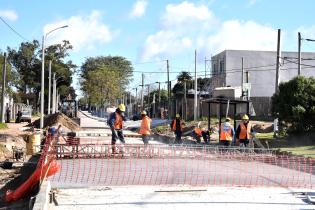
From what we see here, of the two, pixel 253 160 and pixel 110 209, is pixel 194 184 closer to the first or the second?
pixel 110 209

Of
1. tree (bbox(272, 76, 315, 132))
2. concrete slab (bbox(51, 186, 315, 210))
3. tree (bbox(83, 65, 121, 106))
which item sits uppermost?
tree (bbox(83, 65, 121, 106))

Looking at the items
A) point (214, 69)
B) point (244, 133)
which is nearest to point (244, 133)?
point (244, 133)

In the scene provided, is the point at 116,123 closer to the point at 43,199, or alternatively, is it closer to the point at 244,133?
the point at 244,133

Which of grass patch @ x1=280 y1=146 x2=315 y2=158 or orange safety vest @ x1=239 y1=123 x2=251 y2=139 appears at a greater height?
orange safety vest @ x1=239 y1=123 x2=251 y2=139

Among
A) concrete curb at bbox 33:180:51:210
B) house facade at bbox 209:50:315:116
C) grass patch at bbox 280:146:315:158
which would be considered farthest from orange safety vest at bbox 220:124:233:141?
house facade at bbox 209:50:315:116

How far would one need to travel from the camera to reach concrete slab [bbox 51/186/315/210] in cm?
965

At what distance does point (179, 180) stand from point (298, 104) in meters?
17.0

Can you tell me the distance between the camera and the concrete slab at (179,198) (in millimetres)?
9648

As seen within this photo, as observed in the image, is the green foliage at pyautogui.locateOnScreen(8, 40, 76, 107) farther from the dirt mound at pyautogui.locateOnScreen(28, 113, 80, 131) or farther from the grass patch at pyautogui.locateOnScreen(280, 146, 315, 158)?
the grass patch at pyautogui.locateOnScreen(280, 146, 315, 158)

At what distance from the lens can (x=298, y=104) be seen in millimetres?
28797

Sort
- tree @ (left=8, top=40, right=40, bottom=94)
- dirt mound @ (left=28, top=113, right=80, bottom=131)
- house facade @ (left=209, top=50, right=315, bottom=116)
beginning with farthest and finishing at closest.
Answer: tree @ (left=8, top=40, right=40, bottom=94) < house facade @ (left=209, top=50, right=315, bottom=116) < dirt mound @ (left=28, top=113, right=80, bottom=131)

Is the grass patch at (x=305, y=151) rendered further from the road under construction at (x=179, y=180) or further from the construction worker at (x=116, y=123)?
the construction worker at (x=116, y=123)

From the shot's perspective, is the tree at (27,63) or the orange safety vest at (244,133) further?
the tree at (27,63)

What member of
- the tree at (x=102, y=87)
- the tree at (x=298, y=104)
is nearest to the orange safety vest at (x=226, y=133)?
the tree at (x=298, y=104)
